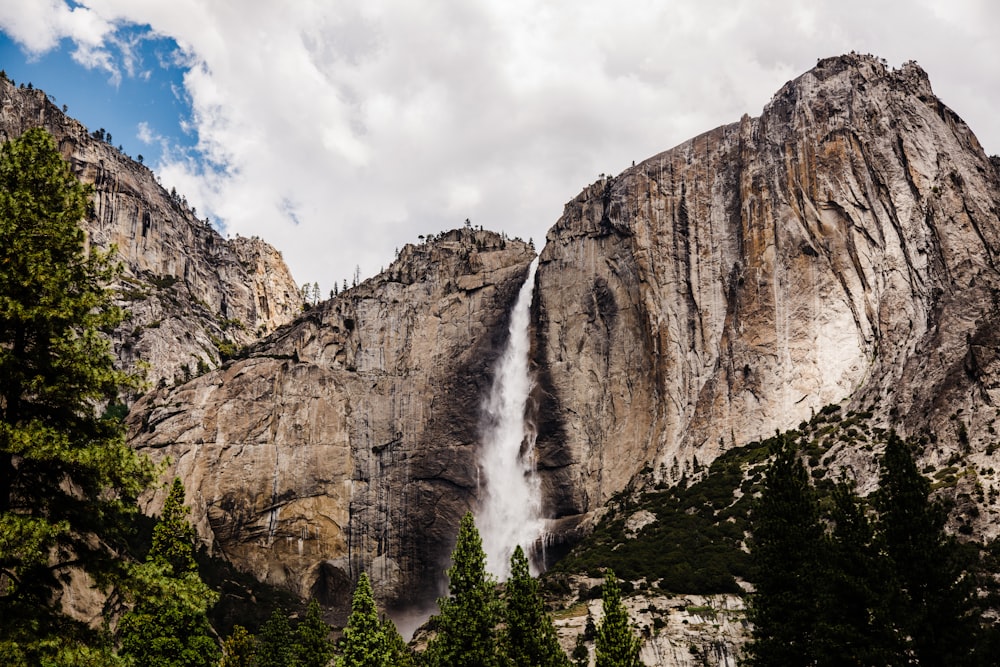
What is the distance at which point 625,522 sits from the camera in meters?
76.9

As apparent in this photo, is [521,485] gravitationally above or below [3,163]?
above

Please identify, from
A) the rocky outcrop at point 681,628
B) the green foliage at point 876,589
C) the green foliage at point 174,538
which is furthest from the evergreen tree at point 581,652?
the green foliage at point 174,538

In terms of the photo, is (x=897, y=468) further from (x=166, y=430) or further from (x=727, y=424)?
(x=166, y=430)

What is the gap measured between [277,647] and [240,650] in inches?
453

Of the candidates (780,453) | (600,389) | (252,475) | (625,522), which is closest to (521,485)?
(600,389)

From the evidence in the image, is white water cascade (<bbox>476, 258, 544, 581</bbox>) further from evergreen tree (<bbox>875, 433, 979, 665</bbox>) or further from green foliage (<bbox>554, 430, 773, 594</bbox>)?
evergreen tree (<bbox>875, 433, 979, 665</bbox>)

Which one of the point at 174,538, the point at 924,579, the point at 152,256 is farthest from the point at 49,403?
the point at 152,256

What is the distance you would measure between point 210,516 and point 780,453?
75.1 m

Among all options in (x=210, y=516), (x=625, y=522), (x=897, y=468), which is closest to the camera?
(x=897, y=468)

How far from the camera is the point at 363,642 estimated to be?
37.1m

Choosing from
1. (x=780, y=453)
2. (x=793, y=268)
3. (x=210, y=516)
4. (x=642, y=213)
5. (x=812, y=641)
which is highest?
(x=642, y=213)

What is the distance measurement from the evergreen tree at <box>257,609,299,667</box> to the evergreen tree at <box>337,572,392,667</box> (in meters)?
23.1

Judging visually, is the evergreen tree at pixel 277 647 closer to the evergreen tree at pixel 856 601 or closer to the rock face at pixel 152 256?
the evergreen tree at pixel 856 601

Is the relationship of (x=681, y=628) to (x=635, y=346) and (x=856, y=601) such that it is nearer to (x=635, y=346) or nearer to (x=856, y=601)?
(x=856, y=601)
